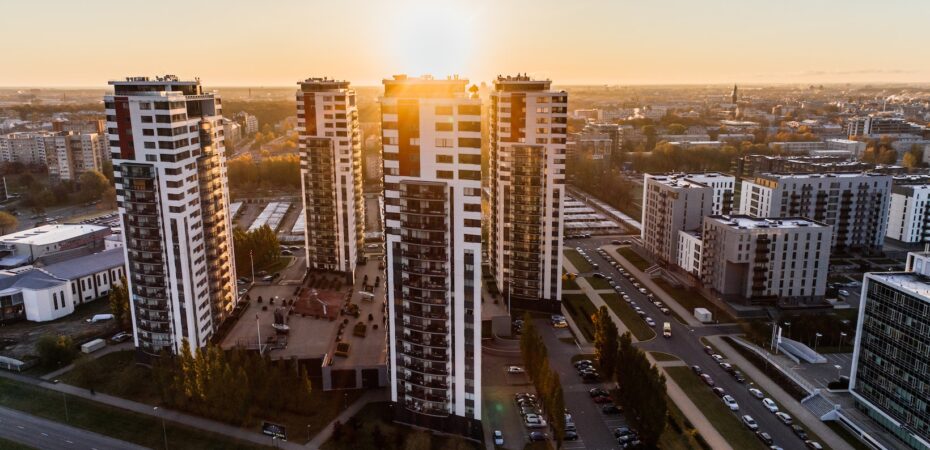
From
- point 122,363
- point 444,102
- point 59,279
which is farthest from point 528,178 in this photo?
point 59,279

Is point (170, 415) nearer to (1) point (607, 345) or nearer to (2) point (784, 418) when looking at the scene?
(1) point (607, 345)

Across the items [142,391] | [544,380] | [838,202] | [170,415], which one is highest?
[838,202]

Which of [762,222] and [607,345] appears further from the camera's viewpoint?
[762,222]

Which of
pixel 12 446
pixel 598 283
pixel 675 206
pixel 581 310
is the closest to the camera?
pixel 12 446

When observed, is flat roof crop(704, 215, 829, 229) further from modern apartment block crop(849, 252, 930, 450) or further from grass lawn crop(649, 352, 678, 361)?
modern apartment block crop(849, 252, 930, 450)

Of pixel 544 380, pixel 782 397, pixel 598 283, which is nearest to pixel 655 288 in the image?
pixel 598 283

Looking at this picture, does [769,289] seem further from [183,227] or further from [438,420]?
[183,227]

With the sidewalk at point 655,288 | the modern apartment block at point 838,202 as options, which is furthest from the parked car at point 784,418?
the modern apartment block at point 838,202

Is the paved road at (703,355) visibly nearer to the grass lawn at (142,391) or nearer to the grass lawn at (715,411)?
the grass lawn at (715,411)
